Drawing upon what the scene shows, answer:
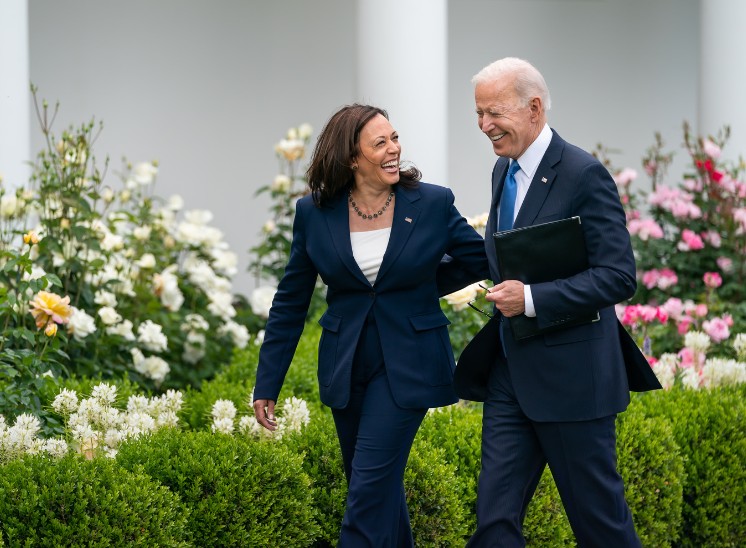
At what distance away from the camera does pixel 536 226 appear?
3.29 meters

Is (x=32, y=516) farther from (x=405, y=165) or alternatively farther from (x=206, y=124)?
(x=206, y=124)

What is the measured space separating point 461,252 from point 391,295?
1.02 ft

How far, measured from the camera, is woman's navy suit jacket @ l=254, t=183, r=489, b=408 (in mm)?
3637

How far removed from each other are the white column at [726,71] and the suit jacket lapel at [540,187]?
4.62 meters

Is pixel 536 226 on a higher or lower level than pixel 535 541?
higher

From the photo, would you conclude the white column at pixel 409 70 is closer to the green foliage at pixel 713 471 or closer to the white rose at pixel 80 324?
the white rose at pixel 80 324

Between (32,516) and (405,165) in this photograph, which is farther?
(405,165)

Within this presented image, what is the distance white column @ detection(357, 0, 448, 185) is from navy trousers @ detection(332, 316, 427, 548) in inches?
143

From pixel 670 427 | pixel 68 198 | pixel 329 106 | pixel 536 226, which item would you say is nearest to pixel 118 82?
pixel 329 106

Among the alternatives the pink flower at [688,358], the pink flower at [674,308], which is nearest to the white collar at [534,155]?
the pink flower at [688,358]

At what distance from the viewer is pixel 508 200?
352 centimetres

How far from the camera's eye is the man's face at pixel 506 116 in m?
3.37

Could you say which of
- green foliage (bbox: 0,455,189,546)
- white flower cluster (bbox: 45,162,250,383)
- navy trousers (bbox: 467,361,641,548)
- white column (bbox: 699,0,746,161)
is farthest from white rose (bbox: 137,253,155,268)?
white column (bbox: 699,0,746,161)

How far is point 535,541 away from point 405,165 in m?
1.56
